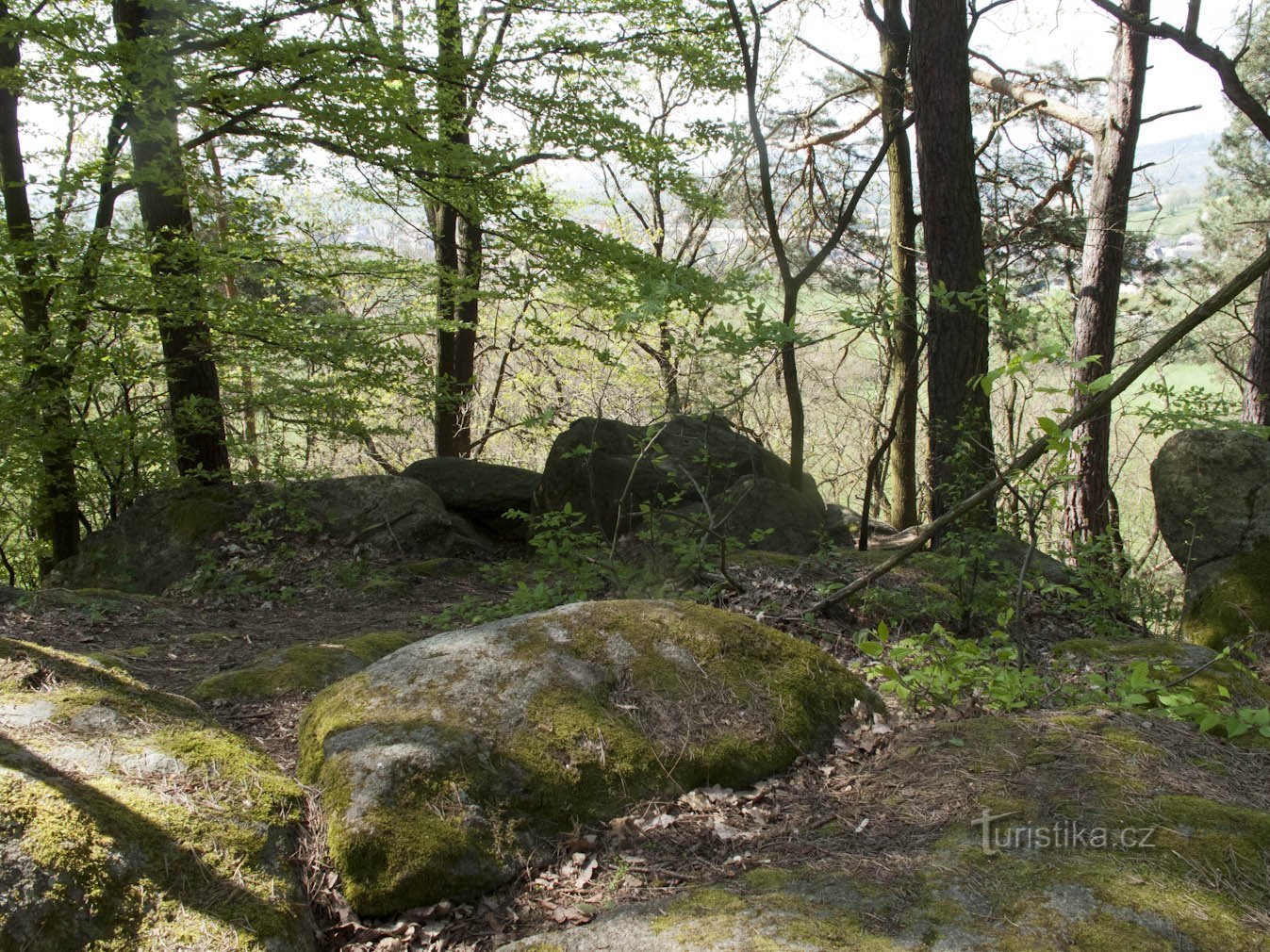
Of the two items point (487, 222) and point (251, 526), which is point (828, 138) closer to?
point (487, 222)

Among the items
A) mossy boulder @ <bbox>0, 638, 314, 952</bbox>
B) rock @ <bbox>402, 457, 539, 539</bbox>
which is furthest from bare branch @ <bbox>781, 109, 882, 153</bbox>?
mossy boulder @ <bbox>0, 638, 314, 952</bbox>

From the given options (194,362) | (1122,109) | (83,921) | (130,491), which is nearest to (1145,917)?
(83,921)

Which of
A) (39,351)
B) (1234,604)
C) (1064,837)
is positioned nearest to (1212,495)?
(1234,604)

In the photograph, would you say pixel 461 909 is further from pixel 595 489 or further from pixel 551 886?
pixel 595 489

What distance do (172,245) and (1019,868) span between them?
8.85 meters

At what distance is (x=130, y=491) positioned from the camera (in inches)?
402

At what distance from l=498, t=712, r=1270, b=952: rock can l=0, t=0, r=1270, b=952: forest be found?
0.05ft

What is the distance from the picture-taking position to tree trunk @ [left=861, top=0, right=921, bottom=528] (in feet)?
32.9

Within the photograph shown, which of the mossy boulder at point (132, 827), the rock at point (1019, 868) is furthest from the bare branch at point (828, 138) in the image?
the mossy boulder at point (132, 827)

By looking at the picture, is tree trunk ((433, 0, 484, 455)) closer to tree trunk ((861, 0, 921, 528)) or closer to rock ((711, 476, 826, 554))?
rock ((711, 476, 826, 554))

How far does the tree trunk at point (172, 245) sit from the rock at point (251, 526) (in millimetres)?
539

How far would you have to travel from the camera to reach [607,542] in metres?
8.77

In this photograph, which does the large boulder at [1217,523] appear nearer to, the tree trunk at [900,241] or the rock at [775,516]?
the tree trunk at [900,241]

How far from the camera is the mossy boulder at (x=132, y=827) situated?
6.59 feet
